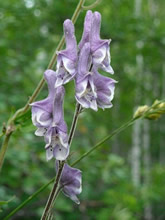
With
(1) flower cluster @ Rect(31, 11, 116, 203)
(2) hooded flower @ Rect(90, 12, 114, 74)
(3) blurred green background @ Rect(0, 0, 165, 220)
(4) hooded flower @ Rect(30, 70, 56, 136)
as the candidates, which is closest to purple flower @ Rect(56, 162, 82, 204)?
(1) flower cluster @ Rect(31, 11, 116, 203)

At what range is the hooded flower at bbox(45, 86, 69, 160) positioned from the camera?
26.7 inches

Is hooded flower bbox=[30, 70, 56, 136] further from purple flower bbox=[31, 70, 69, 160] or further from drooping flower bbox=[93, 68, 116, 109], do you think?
drooping flower bbox=[93, 68, 116, 109]

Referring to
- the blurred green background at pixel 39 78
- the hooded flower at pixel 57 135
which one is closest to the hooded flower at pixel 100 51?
the hooded flower at pixel 57 135

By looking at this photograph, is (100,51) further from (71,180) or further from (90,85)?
(71,180)

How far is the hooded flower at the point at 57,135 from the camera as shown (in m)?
0.68

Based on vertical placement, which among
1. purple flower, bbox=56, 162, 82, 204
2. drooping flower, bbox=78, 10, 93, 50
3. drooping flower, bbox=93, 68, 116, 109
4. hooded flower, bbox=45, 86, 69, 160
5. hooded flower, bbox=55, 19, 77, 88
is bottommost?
purple flower, bbox=56, 162, 82, 204

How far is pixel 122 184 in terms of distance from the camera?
3236mm

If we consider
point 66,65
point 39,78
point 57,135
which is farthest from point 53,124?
point 39,78

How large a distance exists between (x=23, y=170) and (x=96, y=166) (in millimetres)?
559

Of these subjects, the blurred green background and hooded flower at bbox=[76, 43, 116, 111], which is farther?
the blurred green background

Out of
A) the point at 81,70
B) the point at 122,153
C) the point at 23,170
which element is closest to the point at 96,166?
the point at 23,170

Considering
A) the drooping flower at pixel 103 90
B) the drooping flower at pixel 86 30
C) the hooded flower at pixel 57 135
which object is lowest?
the hooded flower at pixel 57 135

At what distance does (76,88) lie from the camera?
27.5 inches

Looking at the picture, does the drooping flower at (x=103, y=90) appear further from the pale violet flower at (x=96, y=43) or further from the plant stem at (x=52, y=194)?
the plant stem at (x=52, y=194)
